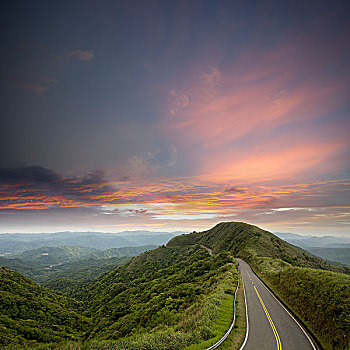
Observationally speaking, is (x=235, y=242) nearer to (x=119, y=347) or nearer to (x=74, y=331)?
(x=74, y=331)

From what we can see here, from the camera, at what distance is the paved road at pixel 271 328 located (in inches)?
641

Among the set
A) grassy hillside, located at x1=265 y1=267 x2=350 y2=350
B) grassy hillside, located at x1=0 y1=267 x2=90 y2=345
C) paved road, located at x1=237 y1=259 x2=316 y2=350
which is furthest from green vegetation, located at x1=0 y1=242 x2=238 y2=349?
grassy hillside, located at x1=265 y1=267 x2=350 y2=350

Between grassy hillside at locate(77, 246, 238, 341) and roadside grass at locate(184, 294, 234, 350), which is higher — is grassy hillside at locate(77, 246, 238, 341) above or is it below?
below

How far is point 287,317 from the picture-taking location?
22.3 metres

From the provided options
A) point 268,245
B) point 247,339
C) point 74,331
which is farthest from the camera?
point 268,245

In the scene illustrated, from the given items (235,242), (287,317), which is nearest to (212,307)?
(287,317)

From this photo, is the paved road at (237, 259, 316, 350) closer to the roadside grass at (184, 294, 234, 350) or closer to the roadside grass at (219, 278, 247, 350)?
the roadside grass at (219, 278, 247, 350)

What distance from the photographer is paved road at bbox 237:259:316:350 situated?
53.4 ft

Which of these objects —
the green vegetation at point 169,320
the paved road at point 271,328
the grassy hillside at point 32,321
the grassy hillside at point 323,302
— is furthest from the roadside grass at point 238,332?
the grassy hillside at point 32,321

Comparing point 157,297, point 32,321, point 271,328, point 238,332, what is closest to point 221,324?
point 238,332

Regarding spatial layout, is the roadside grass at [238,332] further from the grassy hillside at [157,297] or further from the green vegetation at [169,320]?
the grassy hillside at [157,297]

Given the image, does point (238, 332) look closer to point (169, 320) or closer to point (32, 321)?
point (169, 320)

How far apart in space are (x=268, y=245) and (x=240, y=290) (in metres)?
57.1

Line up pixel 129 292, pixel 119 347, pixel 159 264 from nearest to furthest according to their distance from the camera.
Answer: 1. pixel 119 347
2. pixel 129 292
3. pixel 159 264
